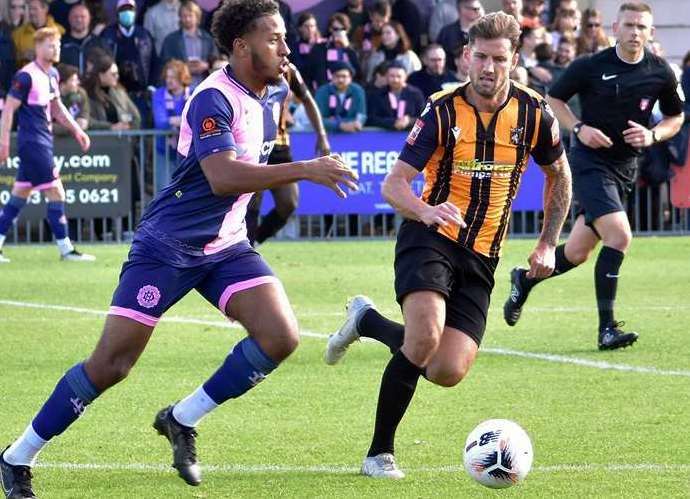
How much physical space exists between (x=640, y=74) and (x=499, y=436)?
206 inches

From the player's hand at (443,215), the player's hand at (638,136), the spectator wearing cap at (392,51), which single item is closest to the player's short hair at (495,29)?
the player's hand at (443,215)

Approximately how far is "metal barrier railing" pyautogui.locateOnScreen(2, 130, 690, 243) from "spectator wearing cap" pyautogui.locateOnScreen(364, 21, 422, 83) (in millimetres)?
1992

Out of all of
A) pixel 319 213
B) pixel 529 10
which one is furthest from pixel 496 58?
pixel 529 10

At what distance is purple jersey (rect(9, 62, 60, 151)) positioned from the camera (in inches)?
649

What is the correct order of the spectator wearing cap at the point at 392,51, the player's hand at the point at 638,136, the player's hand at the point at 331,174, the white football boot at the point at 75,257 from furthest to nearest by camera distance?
1. the spectator wearing cap at the point at 392,51
2. the white football boot at the point at 75,257
3. the player's hand at the point at 638,136
4. the player's hand at the point at 331,174

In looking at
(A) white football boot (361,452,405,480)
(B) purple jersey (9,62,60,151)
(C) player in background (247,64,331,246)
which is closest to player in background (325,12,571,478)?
(A) white football boot (361,452,405,480)

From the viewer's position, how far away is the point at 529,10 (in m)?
21.6

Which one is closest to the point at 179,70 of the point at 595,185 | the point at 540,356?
the point at 595,185

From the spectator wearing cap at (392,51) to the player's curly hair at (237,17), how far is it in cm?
1395

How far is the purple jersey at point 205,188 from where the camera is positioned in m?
6.58

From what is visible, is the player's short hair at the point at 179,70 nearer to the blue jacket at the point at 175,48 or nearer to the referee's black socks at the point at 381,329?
the blue jacket at the point at 175,48

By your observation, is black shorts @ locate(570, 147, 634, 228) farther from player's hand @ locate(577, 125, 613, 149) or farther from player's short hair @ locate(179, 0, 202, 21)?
player's short hair @ locate(179, 0, 202, 21)

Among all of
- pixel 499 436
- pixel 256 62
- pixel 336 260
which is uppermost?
pixel 256 62

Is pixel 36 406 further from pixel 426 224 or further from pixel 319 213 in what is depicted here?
pixel 319 213
